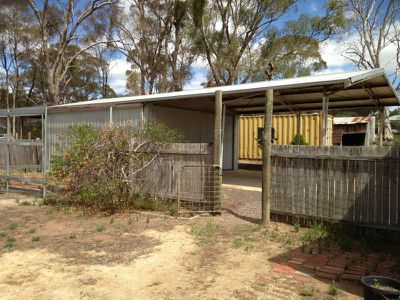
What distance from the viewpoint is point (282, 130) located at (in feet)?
63.2

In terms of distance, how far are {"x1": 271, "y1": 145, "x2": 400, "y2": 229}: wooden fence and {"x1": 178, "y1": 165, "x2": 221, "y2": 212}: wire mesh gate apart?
1.32 metres

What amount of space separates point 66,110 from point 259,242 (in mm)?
9443

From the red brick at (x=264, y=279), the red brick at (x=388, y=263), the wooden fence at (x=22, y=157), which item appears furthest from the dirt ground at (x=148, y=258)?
the wooden fence at (x=22, y=157)

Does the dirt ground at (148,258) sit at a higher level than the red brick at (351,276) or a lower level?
lower

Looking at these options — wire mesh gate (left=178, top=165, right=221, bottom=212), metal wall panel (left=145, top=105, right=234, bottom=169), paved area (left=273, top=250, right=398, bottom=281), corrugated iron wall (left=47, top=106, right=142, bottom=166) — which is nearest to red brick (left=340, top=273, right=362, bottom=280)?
paved area (left=273, top=250, right=398, bottom=281)

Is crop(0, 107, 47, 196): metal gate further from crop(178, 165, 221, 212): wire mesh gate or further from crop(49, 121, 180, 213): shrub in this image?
crop(178, 165, 221, 212): wire mesh gate

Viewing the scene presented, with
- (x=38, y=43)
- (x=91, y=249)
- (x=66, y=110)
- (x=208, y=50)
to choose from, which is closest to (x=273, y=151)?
(x=91, y=249)

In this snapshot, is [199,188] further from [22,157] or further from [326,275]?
[22,157]

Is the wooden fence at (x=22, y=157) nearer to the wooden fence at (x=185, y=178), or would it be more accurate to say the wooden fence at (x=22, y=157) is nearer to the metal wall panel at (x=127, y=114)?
the metal wall panel at (x=127, y=114)

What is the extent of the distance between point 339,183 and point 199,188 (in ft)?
9.71

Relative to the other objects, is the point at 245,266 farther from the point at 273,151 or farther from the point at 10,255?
the point at 10,255

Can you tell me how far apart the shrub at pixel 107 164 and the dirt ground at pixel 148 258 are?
510mm

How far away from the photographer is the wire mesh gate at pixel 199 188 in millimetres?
7852

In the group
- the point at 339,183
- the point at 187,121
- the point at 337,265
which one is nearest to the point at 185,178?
the point at 339,183
